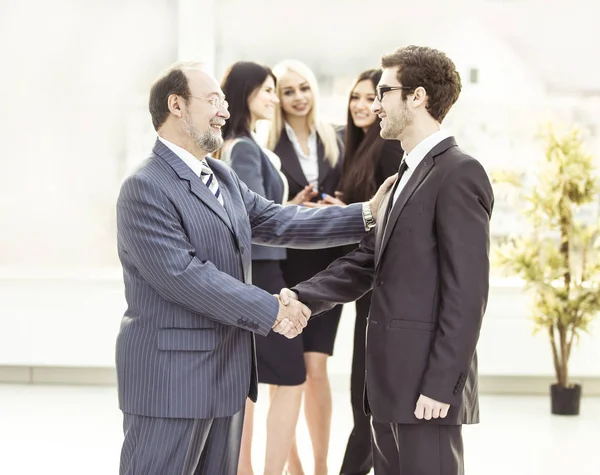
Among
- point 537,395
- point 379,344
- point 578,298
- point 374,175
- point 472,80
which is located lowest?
point 537,395

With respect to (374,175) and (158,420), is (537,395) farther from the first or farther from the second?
(158,420)

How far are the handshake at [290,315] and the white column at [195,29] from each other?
378cm

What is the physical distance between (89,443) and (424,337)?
2.87 metres

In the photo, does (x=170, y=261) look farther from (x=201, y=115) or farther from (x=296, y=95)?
(x=296, y=95)

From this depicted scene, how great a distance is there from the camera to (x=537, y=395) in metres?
6.11

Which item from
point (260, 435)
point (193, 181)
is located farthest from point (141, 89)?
point (193, 181)

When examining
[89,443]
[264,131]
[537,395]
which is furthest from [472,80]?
[89,443]

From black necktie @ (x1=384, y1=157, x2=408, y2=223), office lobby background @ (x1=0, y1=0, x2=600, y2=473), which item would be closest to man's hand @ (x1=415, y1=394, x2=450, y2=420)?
black necktie @ (x1=384, y1=157, x2=408, y2=223)

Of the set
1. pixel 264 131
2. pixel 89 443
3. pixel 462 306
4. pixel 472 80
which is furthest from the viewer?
pixel 472 80

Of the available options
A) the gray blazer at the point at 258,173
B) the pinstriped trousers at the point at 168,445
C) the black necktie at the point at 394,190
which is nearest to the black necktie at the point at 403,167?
the black necktie at the point at 394,190

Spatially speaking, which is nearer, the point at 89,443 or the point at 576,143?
the point at 89,443

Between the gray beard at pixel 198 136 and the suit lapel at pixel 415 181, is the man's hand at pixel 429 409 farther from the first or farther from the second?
the gray beard at pixel 198 136

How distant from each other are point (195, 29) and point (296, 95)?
2533 millimetres

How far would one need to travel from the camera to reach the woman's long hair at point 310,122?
388cm
